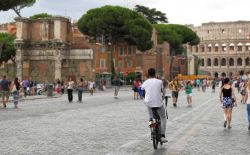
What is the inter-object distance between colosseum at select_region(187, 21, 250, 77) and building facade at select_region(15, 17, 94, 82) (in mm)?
88625

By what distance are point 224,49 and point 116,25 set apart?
8640 cm

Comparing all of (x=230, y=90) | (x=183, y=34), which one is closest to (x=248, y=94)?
(x=230, y=90)

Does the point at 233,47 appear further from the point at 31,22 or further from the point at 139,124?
the point at 139,124

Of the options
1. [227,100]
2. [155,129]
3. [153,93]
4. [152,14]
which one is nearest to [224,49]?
[152,14]

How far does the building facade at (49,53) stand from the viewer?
62438 mm

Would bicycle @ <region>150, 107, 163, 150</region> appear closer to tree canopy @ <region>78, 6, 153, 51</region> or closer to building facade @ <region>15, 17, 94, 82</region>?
building facade @ <region>15, 17, 94, 82</region>

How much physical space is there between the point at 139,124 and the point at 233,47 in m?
144

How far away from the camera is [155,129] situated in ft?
34.9

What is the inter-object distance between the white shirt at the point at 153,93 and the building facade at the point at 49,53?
51.2 meters

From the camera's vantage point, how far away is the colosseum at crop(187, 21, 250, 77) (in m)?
153

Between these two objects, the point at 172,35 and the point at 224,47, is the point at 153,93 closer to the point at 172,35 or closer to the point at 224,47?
the point at 172,35

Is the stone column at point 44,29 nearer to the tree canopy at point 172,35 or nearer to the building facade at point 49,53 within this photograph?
the building facade at point 49,53

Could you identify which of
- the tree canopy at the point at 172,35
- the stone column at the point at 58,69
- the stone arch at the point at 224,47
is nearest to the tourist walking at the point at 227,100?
the stone column at the point at 58,69

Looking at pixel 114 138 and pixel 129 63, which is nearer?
pixel 114 138
